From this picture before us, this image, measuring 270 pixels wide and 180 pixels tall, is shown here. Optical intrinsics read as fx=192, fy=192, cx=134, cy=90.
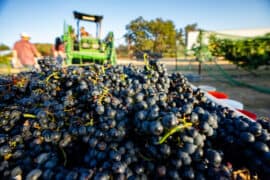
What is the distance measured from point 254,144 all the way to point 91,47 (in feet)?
27.3

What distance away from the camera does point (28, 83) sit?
4.89ft

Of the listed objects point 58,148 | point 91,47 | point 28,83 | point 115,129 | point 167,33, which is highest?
point 167,33

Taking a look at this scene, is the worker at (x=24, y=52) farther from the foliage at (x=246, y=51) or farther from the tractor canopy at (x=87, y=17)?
the foliage at (x=246, y=51)

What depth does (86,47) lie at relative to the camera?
332 inches

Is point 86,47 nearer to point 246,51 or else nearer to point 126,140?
point 246,51

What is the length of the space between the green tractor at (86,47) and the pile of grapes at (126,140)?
6791 millimetres

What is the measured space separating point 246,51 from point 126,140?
32.7 feet

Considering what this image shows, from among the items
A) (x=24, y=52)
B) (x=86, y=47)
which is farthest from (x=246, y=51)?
(x=24, y=52)

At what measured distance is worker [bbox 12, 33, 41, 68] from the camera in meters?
7.24

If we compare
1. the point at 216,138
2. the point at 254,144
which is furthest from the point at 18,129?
the point at 254,144

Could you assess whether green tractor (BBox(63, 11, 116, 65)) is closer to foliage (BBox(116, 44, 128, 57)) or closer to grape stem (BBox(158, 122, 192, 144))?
grape stem (BBox(158, 122, 192, 144))

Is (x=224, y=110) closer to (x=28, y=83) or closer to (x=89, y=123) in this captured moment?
(x=89, y=123)

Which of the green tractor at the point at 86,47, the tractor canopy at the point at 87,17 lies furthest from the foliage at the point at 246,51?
the tractor canopy at the point at 87,17

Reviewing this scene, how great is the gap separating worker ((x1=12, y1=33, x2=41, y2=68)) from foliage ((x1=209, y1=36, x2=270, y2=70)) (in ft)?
26.6
